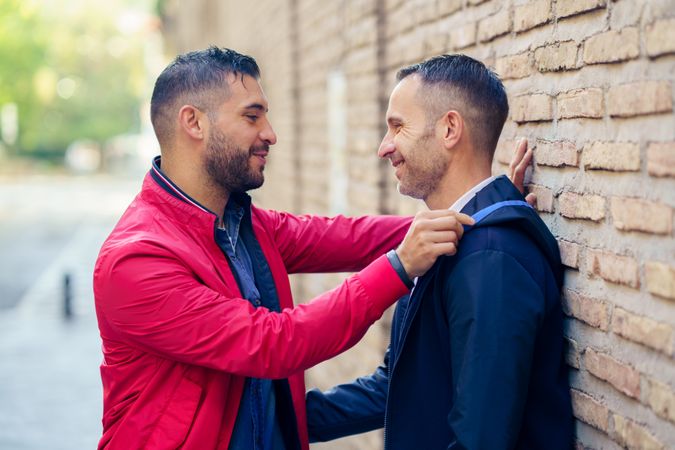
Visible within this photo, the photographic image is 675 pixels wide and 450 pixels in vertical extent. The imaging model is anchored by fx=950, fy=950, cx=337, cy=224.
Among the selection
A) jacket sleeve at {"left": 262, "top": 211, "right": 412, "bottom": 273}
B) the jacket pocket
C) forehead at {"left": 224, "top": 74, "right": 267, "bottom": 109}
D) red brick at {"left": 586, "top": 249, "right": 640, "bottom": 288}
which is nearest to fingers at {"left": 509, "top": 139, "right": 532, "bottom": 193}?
red brick at {"left": 586, "top": 249, "right": 640, "bottom": 288}

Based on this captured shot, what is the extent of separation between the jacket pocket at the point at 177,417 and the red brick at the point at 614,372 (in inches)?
49.6

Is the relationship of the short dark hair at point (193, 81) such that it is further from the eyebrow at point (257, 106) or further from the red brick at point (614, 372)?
the red brick at point (614, 372)

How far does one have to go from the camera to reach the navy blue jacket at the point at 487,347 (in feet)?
8.57

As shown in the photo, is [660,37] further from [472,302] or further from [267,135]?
[267,135]

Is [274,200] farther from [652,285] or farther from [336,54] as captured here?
[652,285]

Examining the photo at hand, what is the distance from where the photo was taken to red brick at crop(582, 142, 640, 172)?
8.39 feet

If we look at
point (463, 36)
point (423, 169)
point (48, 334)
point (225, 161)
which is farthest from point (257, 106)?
point (48, 334)

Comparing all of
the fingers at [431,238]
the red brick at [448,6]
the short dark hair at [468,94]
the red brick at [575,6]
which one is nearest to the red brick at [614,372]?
the fingers at [431,238]

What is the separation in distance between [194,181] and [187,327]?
724 millimetres

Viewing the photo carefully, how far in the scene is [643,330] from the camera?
99.3 inches

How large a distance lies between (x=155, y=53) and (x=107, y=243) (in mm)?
62430

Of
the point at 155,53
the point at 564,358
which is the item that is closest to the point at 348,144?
the point at 564,358

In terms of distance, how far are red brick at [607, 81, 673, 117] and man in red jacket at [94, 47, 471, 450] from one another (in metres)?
0.53

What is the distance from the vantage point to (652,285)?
2.47 metres
